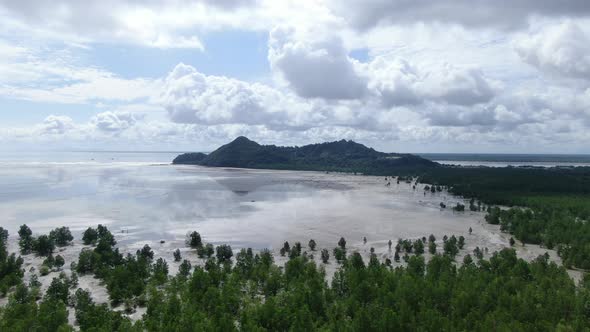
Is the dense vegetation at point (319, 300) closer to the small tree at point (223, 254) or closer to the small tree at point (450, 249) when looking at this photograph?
the small tree at point (223, 254)

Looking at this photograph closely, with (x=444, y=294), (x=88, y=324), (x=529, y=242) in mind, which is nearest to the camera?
(x=88, y=324)

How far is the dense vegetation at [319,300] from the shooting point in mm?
45562

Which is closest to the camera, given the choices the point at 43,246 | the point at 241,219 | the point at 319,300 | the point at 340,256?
the point at 319,300

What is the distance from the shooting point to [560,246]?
83000 millimetres

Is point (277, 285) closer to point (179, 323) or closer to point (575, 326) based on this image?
point (179, 323)

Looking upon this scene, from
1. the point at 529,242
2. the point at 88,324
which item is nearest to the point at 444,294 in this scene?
the point at 88,324

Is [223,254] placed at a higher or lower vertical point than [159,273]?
lower

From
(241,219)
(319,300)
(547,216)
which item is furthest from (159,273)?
(547,216)

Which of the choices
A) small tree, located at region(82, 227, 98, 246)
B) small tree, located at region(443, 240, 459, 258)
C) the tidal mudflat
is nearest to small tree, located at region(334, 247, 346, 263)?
the tidal mudflat

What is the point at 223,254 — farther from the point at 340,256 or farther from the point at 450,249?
the point at 450,249

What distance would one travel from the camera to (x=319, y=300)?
2088 inches

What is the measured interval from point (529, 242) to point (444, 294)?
55799 millimetres

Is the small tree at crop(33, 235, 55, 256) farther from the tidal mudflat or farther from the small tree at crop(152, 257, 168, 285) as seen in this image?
the small tree at crop(152, 257, 168, 285)

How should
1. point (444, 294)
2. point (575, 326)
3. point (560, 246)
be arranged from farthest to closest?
point (560, 246), point (444, 294), point (575, 326)
